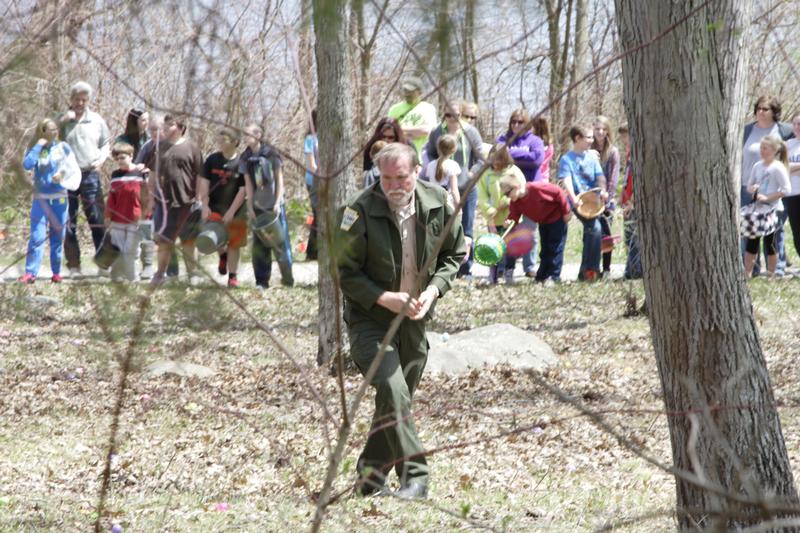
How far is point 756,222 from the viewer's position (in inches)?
484

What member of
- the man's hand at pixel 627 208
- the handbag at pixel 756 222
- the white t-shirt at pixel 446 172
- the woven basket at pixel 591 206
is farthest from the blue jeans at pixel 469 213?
the handbag at pixel 756 222

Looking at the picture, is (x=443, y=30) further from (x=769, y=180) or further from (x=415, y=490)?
(x=769, y=180)

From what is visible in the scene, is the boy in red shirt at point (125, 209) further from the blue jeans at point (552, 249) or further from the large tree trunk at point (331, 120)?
the blue jeans at point (552, 249)

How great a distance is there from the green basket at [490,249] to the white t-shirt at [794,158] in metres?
3.19

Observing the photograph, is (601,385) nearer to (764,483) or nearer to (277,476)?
(277,476)

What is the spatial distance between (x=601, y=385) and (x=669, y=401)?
4.27m

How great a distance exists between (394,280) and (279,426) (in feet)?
7.56

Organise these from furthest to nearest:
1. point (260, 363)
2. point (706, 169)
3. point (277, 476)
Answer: point (260, 363)
point (277, 476)
point (706, 169)

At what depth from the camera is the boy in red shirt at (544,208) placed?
12.6 m

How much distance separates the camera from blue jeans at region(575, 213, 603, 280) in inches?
516

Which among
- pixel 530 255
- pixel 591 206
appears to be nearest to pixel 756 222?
pixel 591 206

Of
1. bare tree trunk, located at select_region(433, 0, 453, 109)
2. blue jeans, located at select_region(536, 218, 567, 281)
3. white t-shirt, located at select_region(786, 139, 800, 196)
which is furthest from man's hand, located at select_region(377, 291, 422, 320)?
white t-shirt, located at select_region(786, 139, 800, 196)

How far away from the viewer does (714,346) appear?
15.2 ft

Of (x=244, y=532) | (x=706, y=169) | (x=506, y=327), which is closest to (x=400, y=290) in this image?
(x=244, y=532)
